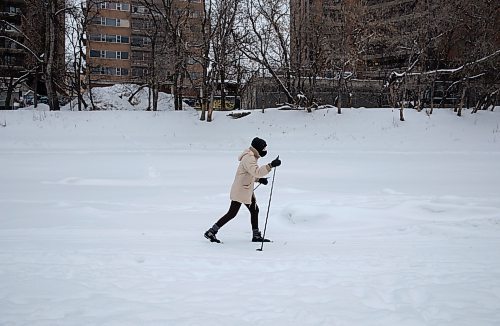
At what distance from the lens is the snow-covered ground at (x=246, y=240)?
190 inches

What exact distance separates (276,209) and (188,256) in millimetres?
4355

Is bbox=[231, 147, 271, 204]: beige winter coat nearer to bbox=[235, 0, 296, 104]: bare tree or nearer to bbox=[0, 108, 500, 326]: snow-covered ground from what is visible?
bbox=[0, 108, 500, 326]: snow-covered ground

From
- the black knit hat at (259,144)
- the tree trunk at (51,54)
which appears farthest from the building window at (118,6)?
the black knit hat at (259,144)

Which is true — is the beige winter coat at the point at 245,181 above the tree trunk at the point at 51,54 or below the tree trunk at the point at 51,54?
below

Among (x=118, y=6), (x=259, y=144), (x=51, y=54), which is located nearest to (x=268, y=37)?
(x=51, y=54)

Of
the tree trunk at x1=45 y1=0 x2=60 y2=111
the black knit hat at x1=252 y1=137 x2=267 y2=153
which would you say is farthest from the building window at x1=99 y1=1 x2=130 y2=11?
the black knit hat at x1=252 y1=137 x2=267 y2=153

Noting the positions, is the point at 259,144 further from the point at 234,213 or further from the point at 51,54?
the point at 51,54

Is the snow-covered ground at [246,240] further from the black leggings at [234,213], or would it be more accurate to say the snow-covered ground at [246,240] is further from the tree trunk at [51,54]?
the tree trunk at [51,54]

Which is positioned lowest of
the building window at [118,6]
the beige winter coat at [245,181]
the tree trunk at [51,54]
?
the beige winter coat at [245,181]

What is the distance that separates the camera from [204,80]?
27891mm

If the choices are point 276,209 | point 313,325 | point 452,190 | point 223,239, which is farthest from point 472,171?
A: point 313,325

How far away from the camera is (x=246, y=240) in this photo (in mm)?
7973

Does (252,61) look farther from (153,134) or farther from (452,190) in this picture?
(452,190)

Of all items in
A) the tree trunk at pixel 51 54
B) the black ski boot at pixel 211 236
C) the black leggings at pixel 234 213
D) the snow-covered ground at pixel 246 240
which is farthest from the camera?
the tree trunk at pixel 51 54
